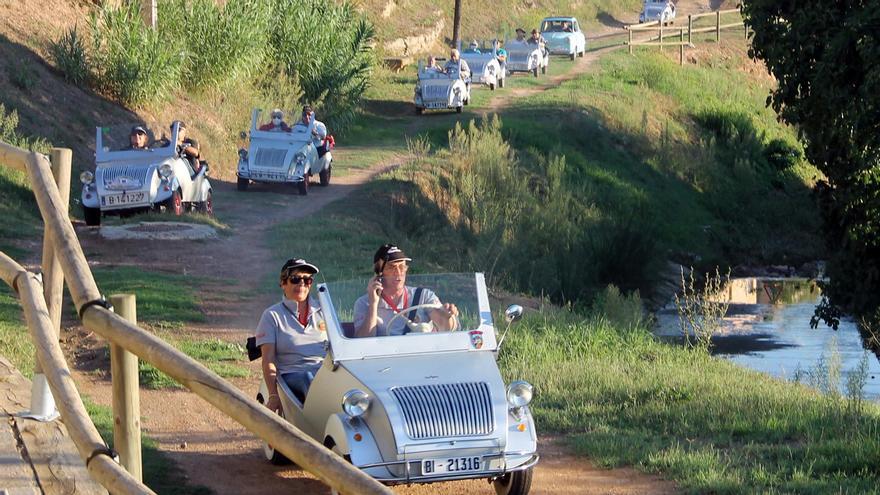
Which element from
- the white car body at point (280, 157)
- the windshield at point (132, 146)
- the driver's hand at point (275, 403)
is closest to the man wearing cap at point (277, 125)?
the white car body at point (280, 157)

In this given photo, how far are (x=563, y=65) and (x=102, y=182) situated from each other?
96.7 feet

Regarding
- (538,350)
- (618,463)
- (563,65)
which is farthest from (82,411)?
(563,65)

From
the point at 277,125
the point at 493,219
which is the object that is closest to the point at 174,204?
the point at 277,125

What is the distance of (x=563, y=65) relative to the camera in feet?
148

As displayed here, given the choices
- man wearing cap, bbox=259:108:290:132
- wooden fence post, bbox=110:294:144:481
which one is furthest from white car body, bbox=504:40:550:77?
wooden fence post, bbox=110:294:144:481

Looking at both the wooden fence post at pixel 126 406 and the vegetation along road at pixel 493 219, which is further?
the vegetation along road at pixel 493 219

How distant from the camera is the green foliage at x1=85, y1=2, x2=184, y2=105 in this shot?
2442cm

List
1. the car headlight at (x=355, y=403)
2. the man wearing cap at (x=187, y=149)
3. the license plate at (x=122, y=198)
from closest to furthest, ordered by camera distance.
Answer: the car headlight at (x=355, y=403) < the license plate at (x=122, y=198) < the man wearing cap at (x=187, y=149)

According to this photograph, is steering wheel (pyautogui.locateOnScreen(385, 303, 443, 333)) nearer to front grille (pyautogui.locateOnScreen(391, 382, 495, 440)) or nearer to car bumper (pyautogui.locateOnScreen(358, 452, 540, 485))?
front grille (pyautogui.locateOnScreen(391, 382, 495, 440))

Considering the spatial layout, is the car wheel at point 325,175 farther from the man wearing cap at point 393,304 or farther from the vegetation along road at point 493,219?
the man wearing cap at point 393,304

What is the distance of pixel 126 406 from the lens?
16.1ft

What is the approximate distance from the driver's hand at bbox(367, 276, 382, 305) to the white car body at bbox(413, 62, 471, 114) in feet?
79.3

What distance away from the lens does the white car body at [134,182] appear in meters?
17.7

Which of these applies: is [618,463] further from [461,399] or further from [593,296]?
[593,296]
